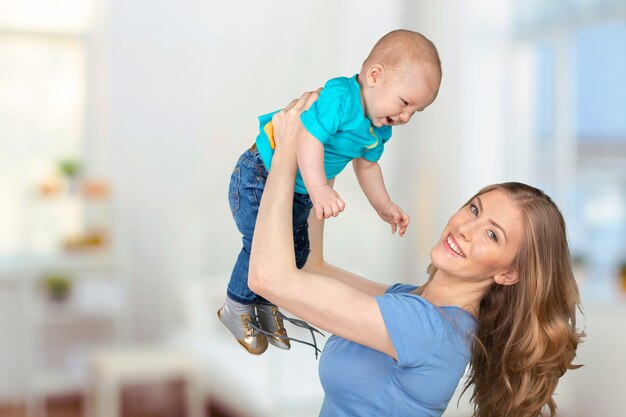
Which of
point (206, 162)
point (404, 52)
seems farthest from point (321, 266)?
point (206, 162)

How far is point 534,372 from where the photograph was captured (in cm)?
137

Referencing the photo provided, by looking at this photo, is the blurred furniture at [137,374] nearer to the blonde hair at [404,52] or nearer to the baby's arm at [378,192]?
the baby's arm at [378,192]

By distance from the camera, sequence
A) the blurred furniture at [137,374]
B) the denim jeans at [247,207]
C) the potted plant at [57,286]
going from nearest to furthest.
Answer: the denim jeans at [247,207]
the blurred furniture at [137,374]
the potted plant at [57,286]

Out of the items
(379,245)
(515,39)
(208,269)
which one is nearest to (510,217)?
(379,245)

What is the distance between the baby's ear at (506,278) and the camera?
1.35 m

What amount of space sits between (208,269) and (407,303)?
3.72m

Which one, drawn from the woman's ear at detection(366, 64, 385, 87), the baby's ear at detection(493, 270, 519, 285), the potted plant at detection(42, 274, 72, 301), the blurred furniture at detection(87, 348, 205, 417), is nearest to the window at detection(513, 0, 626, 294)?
the blurred furniture at detection(87, 348, 205, 417)

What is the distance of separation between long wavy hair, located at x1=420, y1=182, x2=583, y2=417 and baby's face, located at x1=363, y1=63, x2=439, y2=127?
0.24 meters

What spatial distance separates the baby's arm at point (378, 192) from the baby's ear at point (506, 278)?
0.57 feet

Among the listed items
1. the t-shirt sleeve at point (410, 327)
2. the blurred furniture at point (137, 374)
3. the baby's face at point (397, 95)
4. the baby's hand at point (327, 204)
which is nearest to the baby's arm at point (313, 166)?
the baby's hand at point (327, 204)

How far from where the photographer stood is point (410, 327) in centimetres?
127

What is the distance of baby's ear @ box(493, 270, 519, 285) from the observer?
1.35m

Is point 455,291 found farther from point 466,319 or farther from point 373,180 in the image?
point 373,180

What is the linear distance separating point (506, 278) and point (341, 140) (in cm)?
38
